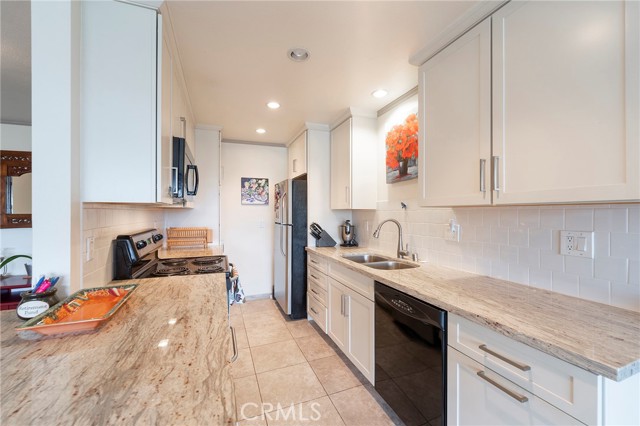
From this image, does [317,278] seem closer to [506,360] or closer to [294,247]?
[294,247]

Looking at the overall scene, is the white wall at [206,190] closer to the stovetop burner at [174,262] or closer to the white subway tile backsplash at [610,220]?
the stovetop burner at [174,262]

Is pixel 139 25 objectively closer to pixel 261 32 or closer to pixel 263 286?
pixel 261 32

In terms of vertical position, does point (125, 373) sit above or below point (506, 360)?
above

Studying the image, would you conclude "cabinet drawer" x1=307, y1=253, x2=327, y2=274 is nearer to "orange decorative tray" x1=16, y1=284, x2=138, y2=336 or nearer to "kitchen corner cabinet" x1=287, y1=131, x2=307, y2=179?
"kitchen corner cabinet" x1=287, y1=131, x2=307, y2=179

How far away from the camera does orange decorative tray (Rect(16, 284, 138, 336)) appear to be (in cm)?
87

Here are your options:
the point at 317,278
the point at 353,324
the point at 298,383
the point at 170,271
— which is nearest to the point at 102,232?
the point at 170,271

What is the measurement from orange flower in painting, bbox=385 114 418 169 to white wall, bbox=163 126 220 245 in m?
2.22

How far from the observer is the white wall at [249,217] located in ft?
12.9

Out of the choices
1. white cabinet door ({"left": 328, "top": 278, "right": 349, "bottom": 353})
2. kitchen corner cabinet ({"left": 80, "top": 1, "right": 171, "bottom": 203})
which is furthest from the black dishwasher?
kitchen corner cabinet ({"left": 80, "top": 1, "right": 171, "bottom": 203})

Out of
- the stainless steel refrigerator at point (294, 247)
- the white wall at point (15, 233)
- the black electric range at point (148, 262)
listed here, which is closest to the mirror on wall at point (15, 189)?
the white wall at point (15, 233)

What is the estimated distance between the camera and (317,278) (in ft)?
9.52

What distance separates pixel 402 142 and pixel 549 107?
4.43 ft

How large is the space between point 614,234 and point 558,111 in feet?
1.95

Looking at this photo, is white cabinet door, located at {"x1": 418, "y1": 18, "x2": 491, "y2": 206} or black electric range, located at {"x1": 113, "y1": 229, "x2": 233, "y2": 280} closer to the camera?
white cabinet door, located at {"x1": 418, "y1": 18, "x2": 491, "y2": 206}
